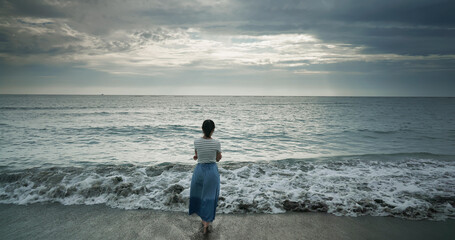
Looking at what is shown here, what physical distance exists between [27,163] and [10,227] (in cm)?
696

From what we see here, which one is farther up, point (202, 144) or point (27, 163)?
point (202, 144)

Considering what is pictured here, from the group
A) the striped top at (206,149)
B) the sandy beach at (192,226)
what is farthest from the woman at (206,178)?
the sandy beach at (192,226)

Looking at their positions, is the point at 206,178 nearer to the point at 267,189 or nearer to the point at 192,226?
the point at 192,226

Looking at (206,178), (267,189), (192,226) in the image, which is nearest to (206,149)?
(206,178)

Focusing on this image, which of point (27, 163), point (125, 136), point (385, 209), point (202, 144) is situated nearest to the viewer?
point (202, 144)

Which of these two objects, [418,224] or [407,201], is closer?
[418,224]

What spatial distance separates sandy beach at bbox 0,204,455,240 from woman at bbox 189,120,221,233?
539 millimetres

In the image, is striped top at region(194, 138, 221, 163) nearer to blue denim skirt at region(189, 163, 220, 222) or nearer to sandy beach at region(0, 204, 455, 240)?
blue denim skirt at region(189, 163, 220, 222)

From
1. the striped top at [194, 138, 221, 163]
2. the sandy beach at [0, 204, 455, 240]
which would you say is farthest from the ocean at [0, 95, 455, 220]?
the striped top at [194, 138, 221, 163]

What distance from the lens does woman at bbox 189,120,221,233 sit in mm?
4211

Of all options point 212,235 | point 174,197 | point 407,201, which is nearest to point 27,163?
point 174,197

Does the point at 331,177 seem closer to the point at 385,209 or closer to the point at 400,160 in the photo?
the point at 385,209

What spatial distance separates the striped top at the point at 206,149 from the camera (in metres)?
4.18

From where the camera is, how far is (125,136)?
17203 mm
